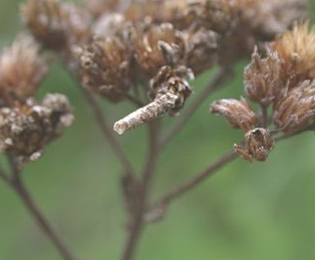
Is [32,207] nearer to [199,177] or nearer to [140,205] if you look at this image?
[140,205]

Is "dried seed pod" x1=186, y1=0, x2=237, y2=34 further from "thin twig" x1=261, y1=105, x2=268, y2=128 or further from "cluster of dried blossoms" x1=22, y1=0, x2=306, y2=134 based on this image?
"thin twig" x1=261, y1=105, x2=268, y2=128

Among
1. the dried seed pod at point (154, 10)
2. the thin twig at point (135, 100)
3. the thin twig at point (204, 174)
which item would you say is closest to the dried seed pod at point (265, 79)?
the thin twig at point (204, 174)

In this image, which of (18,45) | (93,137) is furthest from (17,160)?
(93,137)

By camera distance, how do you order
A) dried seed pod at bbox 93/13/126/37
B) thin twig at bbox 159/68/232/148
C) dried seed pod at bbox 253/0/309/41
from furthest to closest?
thin twig at bbox 159/68/232/148 < dried seed pod at bbox 253/0/309/41 < dried seed pod at bbox 93/13/126/37

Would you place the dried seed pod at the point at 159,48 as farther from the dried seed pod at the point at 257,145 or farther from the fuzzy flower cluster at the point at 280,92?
the dried seed pod at the point at 257,145

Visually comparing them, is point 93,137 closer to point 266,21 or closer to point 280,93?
point 266,21

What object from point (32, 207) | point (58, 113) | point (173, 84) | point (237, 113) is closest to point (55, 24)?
point (58, 113)

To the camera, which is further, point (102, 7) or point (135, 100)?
point (102, 7)

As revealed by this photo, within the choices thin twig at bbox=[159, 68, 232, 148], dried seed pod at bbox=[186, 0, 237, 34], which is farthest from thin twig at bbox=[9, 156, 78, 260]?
dried seed pod at bbox=[186, 0, 237, 34]
